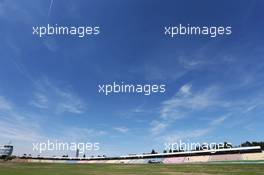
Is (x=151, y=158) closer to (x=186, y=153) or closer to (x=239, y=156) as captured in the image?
(x=186, y=153)

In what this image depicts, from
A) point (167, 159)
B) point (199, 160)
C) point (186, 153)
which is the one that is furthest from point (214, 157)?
point (167, 159)

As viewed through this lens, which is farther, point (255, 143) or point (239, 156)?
point (255, 143)

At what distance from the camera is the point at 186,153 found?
16838 cm

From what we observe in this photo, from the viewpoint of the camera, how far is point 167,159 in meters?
176

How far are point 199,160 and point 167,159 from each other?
33.1 meters

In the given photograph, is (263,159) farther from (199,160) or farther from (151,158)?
(151,158)

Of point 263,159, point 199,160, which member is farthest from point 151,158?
point 263,159

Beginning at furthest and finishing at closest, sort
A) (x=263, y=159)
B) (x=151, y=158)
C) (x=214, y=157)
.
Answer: (x=151, y=158) → (x=214, y=157) → (x=263, y=159)

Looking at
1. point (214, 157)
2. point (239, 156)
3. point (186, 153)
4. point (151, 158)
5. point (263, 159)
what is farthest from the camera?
point (151, 158)

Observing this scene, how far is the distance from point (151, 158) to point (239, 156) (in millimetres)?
72842

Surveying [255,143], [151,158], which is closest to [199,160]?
[151,158]

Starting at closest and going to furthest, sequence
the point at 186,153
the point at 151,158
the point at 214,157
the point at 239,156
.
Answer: the point at 239,156, the point at 214,157, the point at 186,153, the point at 151,158

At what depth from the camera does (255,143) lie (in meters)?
197

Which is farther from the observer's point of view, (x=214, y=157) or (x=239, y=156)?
(x=214, y=157)
